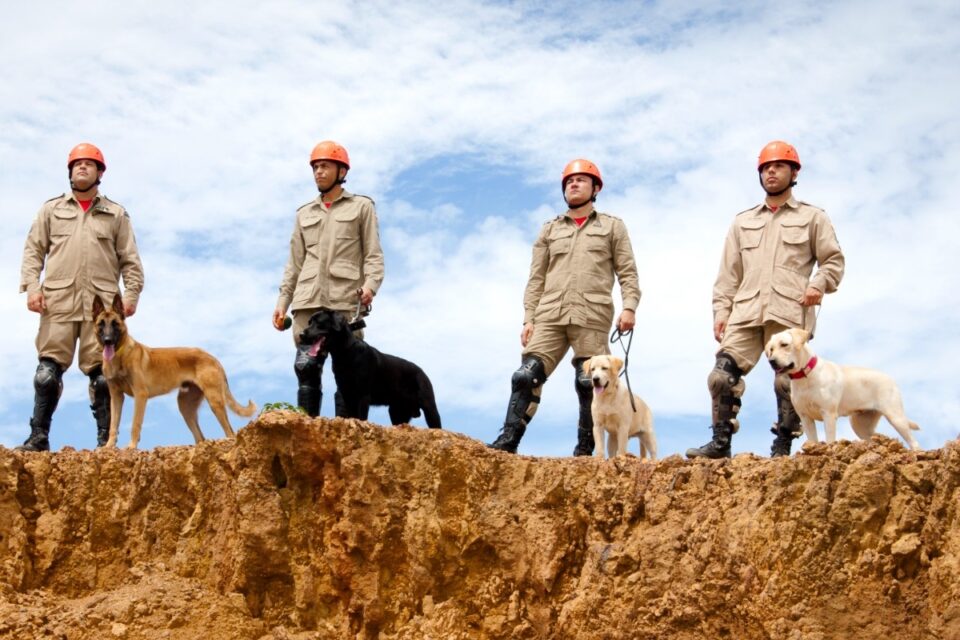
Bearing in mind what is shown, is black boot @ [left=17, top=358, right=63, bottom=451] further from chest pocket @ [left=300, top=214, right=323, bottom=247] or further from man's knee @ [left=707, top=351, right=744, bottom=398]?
man's knee @ [left=707, top=351, right=744, bottom=398]

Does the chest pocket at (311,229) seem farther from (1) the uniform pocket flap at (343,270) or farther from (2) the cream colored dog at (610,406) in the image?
(2) the cream colored dog at (610,406)

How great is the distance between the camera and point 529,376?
13.6 m

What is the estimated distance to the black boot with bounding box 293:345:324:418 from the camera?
13555 mm

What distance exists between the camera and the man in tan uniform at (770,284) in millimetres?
12828

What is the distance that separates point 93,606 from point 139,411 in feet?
8.14

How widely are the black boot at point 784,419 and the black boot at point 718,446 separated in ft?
1.56

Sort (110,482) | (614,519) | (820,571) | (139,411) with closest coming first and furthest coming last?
(820,571), (614,519), (110,482), (139,411)

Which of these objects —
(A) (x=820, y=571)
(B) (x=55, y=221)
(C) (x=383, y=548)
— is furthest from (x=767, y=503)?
(B) (x=55, y=221)

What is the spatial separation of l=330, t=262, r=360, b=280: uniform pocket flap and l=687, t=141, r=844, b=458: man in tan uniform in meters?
3.68

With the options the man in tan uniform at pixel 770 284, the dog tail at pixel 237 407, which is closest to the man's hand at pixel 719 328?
the man in tan uniform at pixel 770 284

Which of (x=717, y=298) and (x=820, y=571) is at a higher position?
(x=717, y=298)

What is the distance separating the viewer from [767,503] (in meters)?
11.1

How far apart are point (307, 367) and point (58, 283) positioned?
132 inches

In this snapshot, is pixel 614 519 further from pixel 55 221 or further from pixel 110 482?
pixel 55 221
